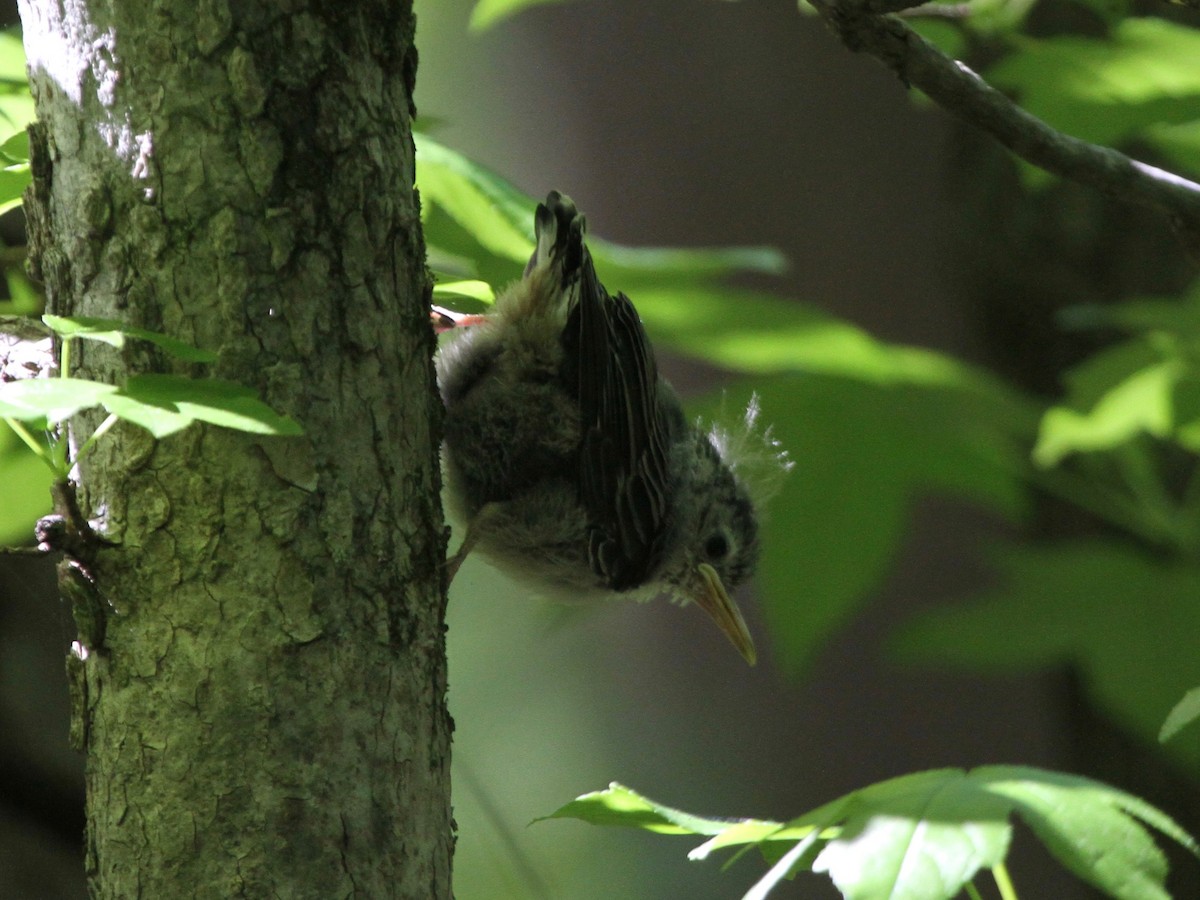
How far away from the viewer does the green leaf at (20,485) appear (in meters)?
1.55

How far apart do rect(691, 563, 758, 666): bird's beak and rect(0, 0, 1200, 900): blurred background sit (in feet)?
3.80

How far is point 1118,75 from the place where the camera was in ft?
5.48

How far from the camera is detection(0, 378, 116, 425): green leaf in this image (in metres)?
0.70

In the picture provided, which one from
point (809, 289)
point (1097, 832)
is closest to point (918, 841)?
point (1097, 832)

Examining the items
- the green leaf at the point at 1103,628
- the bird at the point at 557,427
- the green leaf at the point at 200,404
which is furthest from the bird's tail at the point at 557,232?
the green leaf at the point at 1103,628

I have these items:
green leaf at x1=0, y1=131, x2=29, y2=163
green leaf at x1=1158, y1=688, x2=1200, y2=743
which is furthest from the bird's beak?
green leaf at x1=0, y1=131, x2=29, y2=163

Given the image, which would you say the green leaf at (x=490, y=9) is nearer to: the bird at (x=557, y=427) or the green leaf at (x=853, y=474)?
the bird at (x=557, y=427)

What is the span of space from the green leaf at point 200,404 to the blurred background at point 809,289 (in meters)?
2.46

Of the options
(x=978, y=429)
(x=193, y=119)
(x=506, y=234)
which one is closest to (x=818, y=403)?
(x=978, y=429)

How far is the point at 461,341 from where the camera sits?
1.86 metres

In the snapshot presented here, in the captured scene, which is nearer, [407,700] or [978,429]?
[407,700]

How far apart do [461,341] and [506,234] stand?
1.31 ft

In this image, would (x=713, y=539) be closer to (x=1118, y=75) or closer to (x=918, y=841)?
(x=1118, y=75)

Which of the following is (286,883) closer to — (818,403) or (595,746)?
(818,403)
